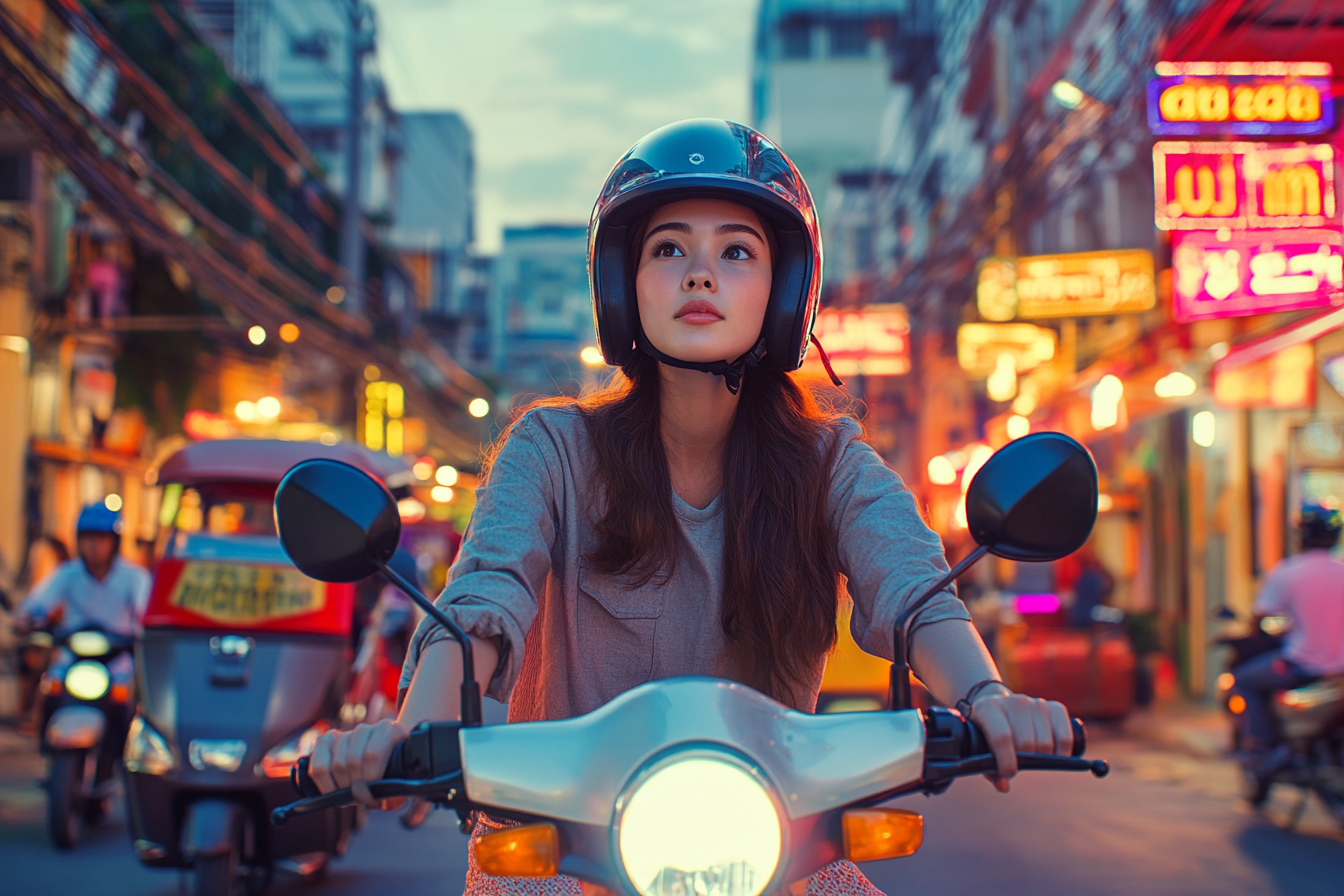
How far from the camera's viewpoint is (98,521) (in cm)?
720

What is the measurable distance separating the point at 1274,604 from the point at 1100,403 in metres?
6.98

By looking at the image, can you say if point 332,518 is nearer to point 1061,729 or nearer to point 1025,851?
point 1061,729

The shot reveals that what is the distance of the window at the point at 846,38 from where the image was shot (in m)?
63.7

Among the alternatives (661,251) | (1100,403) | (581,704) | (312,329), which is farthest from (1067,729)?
(312,329)

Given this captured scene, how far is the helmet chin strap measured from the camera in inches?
79.0

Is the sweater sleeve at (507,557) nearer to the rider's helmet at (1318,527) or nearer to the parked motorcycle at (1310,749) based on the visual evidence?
the parked motorcycle at (1310,749)

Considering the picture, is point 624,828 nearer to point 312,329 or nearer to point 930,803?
point 930,803

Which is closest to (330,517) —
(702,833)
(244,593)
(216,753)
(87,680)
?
(702,833)

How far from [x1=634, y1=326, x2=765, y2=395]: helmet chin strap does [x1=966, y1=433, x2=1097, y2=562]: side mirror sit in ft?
1.68

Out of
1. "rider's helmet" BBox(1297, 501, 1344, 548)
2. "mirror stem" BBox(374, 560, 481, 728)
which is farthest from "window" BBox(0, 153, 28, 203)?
"mirror stem" BBox(374, 560, 481, 728)

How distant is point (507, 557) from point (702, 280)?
1.67ft

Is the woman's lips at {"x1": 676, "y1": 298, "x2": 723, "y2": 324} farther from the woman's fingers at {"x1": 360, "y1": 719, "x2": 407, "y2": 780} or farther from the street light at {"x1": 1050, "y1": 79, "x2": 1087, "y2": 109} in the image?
the street light at {"x1": 1050, "y1": 79, "x2": 1087, "y2": 109}

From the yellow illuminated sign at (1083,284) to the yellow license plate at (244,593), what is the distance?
10698 mm

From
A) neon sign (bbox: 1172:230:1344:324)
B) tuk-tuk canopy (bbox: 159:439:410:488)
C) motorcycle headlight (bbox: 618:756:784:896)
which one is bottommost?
motorcycle headlight (bbox: 618:756:784:896)
